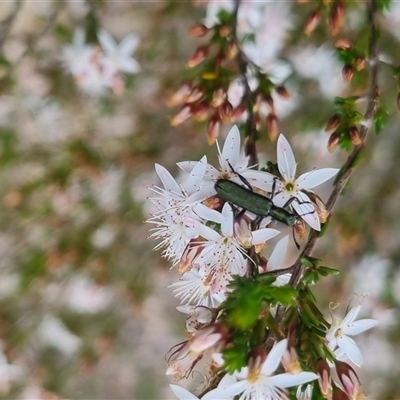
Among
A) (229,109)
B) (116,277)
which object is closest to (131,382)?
(116,277)

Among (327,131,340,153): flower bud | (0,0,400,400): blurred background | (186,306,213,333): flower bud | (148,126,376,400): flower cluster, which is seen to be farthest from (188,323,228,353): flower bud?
(0,0,400,400): blurred background

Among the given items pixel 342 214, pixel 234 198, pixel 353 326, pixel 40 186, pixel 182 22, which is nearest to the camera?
pixel 234 198

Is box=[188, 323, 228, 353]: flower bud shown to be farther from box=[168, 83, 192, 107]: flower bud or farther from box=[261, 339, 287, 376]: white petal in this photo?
box=[168, 83, 192, 107]: flower bud

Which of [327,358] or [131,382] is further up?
[327,358]

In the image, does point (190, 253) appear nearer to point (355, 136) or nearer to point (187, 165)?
point (187, 165)

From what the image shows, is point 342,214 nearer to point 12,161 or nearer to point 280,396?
point 12,161

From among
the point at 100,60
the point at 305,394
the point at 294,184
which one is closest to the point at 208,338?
the point at 305,394

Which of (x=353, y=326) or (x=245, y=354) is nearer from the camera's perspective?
(x=245, y=354)
